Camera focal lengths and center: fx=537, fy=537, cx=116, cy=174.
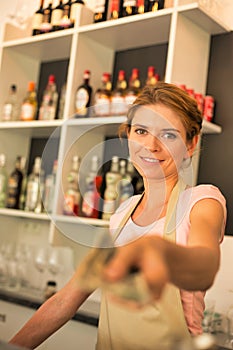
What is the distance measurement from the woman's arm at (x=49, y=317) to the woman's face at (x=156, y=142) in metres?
0.21

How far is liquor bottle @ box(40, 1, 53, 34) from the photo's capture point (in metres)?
2.59

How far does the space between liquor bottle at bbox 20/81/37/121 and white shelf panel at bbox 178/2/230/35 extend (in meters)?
0.93

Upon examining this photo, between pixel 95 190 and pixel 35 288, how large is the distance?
0.66 m

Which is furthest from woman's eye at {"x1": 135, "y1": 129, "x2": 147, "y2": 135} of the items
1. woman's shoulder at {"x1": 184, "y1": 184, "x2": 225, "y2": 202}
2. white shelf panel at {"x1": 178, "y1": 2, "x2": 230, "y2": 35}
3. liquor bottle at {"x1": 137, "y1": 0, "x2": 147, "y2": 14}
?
liquor bottle at {"x1": 137, "y1": 0, "x2": 147, "y2": 14}

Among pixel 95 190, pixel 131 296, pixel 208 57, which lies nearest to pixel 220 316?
pixel 95 190

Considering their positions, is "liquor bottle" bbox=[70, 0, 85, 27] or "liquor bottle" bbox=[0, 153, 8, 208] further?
"liquor bottle" bbox=[0, 153, 8, 208]

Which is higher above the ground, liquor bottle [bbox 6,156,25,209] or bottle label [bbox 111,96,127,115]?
bottle label [bbox 111,96,127,115]

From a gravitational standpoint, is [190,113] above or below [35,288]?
above

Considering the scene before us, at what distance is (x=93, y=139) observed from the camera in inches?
97.1

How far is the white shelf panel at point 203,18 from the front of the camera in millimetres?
1984

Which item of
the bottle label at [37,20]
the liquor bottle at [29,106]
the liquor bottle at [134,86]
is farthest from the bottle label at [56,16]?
the liquor bottle at [134,86]

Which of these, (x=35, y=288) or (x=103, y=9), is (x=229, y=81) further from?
(x=35, y=288)

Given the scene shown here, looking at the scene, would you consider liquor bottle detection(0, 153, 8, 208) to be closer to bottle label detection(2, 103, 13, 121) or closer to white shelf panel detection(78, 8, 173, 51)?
bottle label detection(2, 103, 13, 121)

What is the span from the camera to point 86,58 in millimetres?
2459
